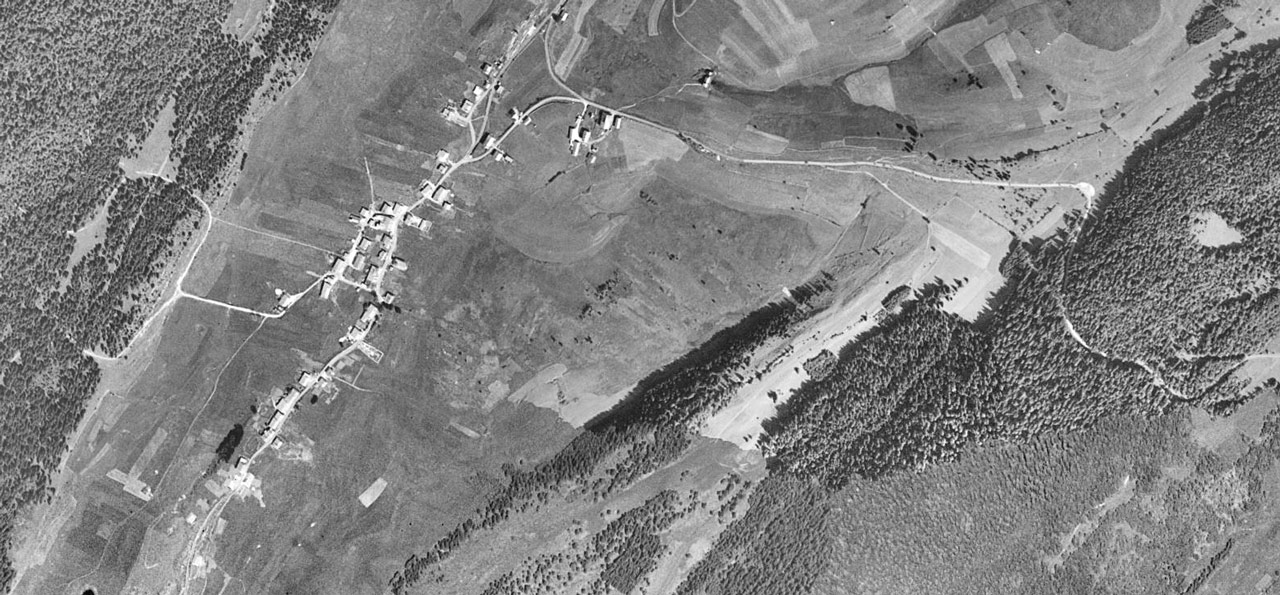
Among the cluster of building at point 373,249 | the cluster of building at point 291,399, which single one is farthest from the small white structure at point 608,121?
the cluster of building at point 291,399

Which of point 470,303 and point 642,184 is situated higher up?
point 642,184

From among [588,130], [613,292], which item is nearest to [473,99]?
[588,130]

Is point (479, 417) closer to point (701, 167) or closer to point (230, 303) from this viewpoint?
point (230, 303)

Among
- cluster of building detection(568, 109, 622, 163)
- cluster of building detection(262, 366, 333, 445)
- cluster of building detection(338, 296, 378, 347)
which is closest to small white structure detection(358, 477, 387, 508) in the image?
cluster of building detection(262, 366, 333, 445)

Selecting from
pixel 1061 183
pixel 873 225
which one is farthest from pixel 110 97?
pixel 1061 183

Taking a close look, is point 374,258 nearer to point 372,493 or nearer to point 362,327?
point 362,327

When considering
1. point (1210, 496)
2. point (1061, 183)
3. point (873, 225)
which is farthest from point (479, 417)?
point (1210, 496)

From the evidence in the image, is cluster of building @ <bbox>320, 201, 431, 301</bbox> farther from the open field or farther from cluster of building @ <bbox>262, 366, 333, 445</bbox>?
cluster of building @ <bbox>262, 366, 333, 445</bbox>

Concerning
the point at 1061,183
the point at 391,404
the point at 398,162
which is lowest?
the point at 391,404

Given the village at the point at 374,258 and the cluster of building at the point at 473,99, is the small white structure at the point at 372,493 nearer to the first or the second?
the village at the point at 374,258
